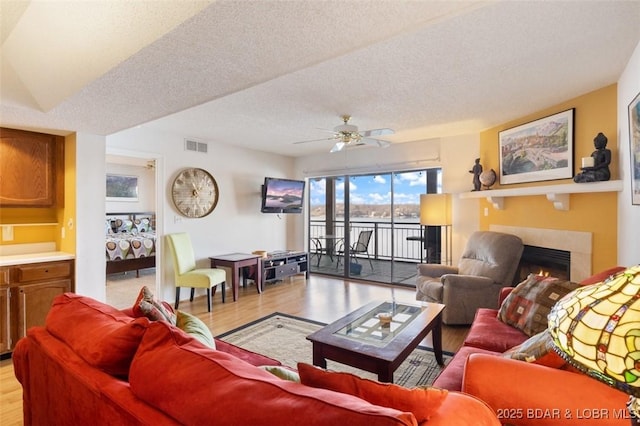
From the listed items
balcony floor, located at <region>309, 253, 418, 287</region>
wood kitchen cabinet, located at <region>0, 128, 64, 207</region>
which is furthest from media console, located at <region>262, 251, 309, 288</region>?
wood kitchen cabinet, located at <region>0, 128, 64, 207</region>

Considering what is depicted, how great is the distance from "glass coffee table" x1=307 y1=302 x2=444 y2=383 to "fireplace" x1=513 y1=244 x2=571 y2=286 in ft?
5.47

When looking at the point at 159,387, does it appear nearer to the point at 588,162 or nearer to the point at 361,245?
the point at 588,162

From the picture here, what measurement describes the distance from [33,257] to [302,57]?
10.3ft

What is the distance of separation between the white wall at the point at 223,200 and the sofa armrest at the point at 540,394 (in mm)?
4196

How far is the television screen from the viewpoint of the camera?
561 cm

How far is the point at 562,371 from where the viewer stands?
1.20 meters

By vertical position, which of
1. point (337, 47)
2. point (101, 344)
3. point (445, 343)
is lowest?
point (445, 343)

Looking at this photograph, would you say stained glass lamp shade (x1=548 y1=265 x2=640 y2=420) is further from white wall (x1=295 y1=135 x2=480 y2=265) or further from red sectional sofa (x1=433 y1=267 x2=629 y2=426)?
white wall (x1=295 y1=135 x2=480 y2=265)

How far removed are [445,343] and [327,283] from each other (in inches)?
112

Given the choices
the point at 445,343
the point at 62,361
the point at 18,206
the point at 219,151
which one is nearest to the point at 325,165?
the point at 219,151

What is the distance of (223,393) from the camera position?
2.72 ft

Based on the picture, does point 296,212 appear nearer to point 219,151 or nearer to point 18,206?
point 219,151

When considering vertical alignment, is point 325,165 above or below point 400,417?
above

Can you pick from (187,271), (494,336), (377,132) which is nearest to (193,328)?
(494,336)
